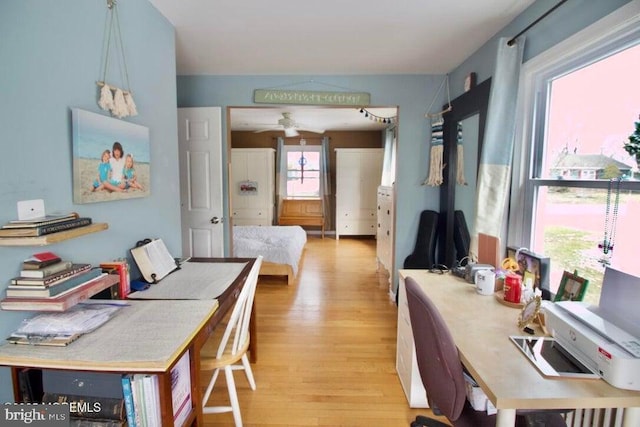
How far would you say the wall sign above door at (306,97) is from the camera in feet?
10.2

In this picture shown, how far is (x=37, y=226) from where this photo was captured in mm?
1057

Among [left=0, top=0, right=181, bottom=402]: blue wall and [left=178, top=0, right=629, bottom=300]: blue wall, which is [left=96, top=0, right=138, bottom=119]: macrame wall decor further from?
[left=178, top=0, right=629, bottom=300]: blue wall

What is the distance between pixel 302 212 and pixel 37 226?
5.97 metres

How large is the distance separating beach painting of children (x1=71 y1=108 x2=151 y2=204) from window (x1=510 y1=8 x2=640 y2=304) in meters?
2.27

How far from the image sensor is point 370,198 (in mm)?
6648

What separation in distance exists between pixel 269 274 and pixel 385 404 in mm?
2331

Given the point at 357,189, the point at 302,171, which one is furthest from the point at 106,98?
the point at 302,171

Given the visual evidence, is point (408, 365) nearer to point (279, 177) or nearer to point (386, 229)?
point (386, 229)

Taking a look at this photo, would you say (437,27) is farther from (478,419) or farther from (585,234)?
(478,419)

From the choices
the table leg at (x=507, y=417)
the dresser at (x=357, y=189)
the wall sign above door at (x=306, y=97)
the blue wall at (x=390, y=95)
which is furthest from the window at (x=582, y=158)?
the dresser at (x=357, y=189)

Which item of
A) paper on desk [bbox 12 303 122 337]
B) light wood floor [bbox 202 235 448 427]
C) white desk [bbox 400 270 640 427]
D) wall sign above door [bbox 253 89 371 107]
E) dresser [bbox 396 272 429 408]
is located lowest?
light wood floor [bbox 202 235 448 427]

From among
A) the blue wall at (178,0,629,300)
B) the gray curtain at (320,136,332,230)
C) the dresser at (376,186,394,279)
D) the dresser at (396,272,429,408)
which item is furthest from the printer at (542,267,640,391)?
the gray curtain at (320,136,332,230)

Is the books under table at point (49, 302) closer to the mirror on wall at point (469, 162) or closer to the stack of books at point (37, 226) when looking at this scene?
the stack of books at point (37, 226)

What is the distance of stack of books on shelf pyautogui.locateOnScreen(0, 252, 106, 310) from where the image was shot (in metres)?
1.06
